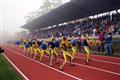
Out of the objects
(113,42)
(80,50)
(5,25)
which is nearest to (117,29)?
(113,42)

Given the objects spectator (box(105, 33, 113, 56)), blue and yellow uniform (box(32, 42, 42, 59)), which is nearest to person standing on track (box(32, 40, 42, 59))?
blue and yellow uniform (box(32, 42, 42, 59))

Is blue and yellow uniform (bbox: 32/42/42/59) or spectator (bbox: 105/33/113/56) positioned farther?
blue and yellow uniform (bbox: 32/42/42/59)

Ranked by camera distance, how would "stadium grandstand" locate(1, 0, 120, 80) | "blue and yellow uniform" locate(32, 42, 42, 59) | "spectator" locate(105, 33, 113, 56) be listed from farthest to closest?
"blue and yellow uniform" locate(32, 42, 42, 59), "spectator" locate(105, 33, 113, 56), "stadium grandstand" locate(1, 0, 120, 80)

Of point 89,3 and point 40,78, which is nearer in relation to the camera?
point 40,78

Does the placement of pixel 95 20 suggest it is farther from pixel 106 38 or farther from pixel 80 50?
pixel 106 38

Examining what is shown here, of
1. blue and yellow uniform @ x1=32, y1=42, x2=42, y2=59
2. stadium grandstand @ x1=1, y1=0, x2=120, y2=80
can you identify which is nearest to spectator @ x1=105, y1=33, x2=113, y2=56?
stadium grandstand @ x1=1, y1=0, x2=120, y2=80

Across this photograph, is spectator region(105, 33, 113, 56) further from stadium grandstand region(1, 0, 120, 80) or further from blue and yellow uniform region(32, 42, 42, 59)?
blue and yellow uniform region(32, 42, 42, 59)

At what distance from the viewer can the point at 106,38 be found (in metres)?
21.5

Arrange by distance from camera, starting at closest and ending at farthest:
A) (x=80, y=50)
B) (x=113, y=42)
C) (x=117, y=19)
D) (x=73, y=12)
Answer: (x=113, y=42), (x=117, y=19), (x=80, y=50), (x=73, y=12)

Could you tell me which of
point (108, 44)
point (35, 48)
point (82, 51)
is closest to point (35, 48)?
point (35, 48)

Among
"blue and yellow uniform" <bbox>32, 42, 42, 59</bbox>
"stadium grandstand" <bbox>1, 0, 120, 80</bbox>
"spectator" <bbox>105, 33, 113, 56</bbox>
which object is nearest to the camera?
"stadium grandstand" <bbox>1, 0, 120, 80</bbox>

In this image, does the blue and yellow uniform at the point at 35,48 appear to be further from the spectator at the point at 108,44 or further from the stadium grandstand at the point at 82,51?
the spectator at the point at 108,44

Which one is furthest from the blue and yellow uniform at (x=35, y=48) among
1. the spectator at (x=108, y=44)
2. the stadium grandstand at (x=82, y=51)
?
the spectator at (x=108, y=44)

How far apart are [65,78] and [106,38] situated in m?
9.96
